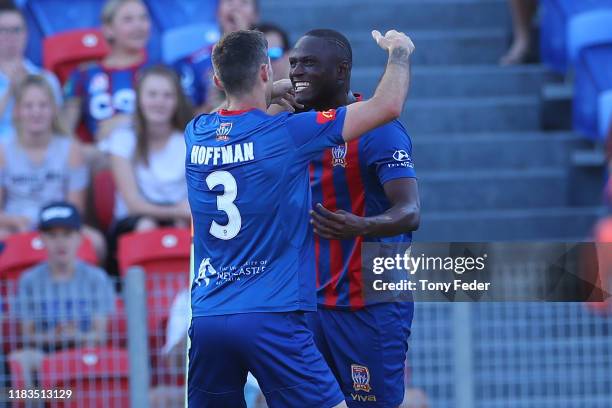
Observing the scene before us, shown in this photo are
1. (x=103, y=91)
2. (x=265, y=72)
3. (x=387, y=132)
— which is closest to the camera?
(x=265, y=72)

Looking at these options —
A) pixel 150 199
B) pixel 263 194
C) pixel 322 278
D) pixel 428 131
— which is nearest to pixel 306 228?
pixel 263 194

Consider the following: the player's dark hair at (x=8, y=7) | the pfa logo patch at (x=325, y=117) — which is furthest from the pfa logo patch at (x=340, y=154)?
the player's dark hair at (x=8, y=7)

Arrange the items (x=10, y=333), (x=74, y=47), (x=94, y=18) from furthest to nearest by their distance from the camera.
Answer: (x=94, y=18)
(x=74, y=47)
(x=10, y=333)

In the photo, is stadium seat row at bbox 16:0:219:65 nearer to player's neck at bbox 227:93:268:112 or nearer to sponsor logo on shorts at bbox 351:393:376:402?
sponsor logo on shorts at bbox 351:393:376:402

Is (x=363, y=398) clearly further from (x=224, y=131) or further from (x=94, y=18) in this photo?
(x=94, y=18)

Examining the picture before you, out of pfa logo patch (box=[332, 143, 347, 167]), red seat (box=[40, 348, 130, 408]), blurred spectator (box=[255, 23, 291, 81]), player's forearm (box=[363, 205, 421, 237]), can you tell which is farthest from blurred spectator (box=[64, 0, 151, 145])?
player's forearm (box=[363, 205, 421, 237])

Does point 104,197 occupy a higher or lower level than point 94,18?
lower

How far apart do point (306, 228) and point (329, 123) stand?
453 mm

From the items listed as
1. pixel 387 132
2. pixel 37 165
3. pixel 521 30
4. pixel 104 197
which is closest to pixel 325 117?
Result: pixel 387 132

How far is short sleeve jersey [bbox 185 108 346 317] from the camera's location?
4.79m

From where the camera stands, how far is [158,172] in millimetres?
8648

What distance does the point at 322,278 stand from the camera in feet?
18.3

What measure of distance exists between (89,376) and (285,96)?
8.72 feet

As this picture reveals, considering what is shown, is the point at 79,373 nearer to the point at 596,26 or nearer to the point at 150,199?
the point at 150,199
